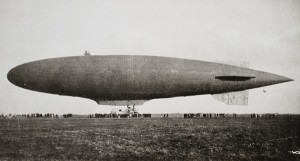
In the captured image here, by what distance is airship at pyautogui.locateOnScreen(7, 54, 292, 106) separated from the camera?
1897 cm

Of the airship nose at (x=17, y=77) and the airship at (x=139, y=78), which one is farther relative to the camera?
the airship nose at (x=17, y=77)

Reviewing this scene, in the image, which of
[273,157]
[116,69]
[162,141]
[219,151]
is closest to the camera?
[273,157]

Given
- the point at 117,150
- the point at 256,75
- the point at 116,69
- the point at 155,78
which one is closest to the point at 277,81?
the point at 256,75

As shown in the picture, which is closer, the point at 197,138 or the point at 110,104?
the point at 197,138

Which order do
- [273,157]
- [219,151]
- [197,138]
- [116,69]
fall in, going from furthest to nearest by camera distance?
1. [116,69]
2. [197,138]
3. [219,151]
4. [273,157]

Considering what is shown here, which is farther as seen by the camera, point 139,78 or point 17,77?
point 17,77

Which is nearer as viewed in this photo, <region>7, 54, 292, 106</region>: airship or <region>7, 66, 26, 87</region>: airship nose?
<region>7, 54, 292, 106</region>: airship

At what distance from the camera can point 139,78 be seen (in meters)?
18.9

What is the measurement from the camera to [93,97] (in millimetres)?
20000

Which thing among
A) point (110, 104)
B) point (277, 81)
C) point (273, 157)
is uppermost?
point (277, 81)

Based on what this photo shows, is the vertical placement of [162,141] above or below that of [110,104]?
below

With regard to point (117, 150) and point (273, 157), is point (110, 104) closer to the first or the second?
point (117, 150)

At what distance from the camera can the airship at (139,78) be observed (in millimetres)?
18969

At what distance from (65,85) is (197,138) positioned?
8612mm
